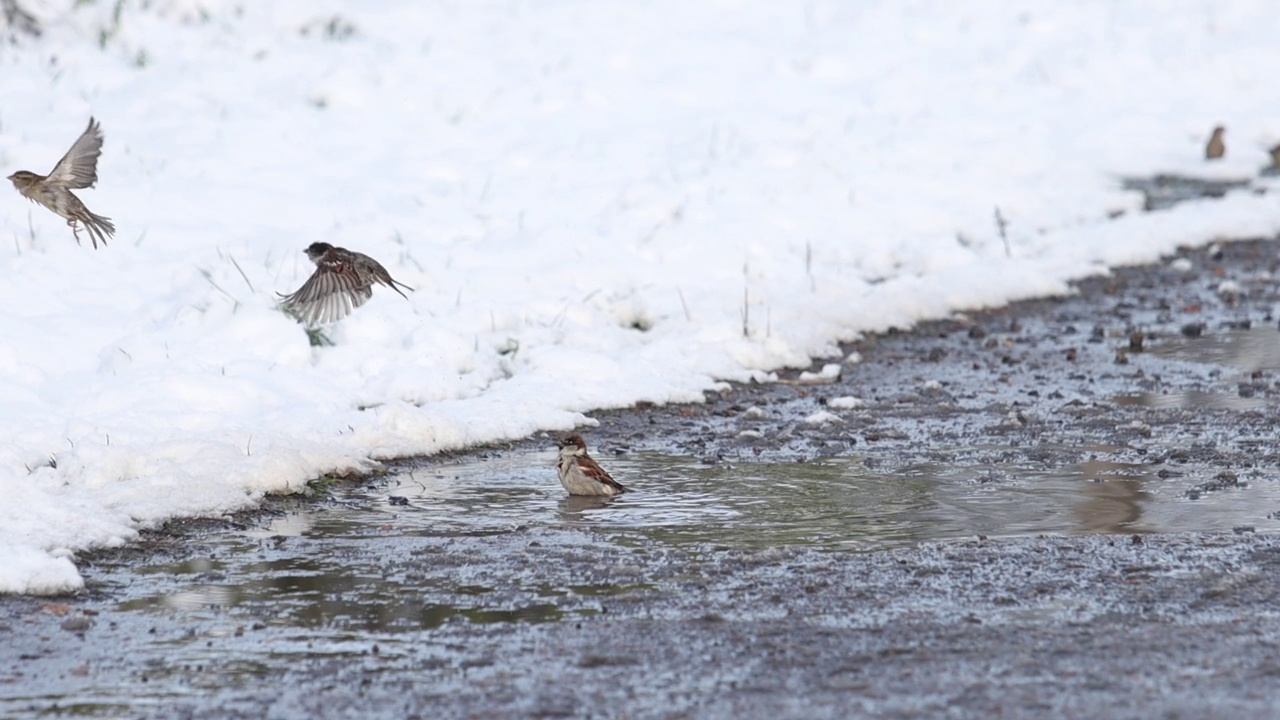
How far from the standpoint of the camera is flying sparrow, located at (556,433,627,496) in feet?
24.0

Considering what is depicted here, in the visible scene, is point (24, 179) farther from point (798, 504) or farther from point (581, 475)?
point (798, 504)

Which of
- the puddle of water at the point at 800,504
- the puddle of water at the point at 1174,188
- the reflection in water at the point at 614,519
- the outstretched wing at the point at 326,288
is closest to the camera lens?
the reflection in water at the point at 614,519

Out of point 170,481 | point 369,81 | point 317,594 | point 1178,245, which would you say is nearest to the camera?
point 317,594

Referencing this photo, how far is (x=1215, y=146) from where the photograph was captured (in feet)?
61.7

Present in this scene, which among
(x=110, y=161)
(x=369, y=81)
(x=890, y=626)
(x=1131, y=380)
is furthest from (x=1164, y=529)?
(x=369, y=81)

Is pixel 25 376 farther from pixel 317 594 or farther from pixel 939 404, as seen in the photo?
pixel 939 404

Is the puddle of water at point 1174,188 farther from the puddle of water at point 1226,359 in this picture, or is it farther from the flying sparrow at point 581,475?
the flying sparrow at point 581,475

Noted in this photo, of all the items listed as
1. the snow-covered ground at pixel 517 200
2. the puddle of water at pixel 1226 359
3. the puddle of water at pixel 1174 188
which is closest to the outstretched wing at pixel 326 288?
the snow-covered ground at pixel 517 200

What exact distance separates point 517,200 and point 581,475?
24.4 ft

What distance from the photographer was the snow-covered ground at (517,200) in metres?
8.59

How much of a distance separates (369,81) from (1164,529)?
12.7 meters

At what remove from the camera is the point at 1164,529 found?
663cm

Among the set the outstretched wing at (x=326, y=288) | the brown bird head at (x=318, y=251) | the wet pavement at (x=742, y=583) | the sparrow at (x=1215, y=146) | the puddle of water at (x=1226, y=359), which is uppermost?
the sparrow at (x=1215, y=146)

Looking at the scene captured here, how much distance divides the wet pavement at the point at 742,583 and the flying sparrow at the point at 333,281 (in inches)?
36.6
